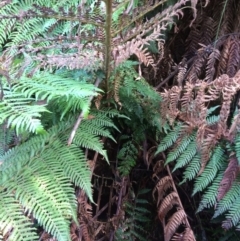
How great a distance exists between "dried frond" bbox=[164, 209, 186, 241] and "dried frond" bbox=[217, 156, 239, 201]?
12 cm

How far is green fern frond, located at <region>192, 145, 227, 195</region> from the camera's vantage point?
992 mm

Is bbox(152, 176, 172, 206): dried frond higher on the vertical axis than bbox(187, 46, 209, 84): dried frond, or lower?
lower

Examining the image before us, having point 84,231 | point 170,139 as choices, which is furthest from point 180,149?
point 84,231

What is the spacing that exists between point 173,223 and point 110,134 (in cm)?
27

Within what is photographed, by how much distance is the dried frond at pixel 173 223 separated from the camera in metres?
1.02

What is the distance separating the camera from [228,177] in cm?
98

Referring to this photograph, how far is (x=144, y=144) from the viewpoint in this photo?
1.10 metres

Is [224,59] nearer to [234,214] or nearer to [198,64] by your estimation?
[198,64]

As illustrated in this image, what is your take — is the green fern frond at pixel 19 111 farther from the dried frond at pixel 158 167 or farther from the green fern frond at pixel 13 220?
the dried frond at pixel 158 167

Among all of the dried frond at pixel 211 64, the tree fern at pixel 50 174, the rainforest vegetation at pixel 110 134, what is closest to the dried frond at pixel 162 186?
the rainforest vegetation at pixel 110 134

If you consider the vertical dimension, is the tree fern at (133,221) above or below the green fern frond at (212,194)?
below

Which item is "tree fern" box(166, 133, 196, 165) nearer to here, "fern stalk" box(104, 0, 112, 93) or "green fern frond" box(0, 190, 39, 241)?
"fern stalk" box(104, 0, 112, 93)

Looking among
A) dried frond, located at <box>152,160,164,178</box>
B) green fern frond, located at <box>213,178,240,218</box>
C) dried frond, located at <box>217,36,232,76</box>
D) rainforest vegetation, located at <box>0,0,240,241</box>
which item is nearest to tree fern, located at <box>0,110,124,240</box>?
rainforest vegetation, located at <box>0,0,240,241</box>

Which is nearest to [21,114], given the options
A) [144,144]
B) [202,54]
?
[144,144]
